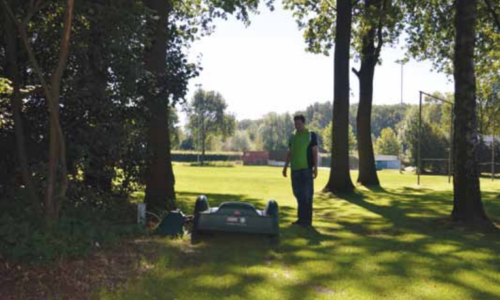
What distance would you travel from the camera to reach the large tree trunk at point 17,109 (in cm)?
671

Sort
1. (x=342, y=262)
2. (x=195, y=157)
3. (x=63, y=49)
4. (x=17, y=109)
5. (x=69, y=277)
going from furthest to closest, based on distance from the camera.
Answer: (x=195, y=157) → (x=17, y=109) → (x=342, y=262) → (x=63, y=49) → (x=69, y=277)

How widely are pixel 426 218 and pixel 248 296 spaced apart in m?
7.12

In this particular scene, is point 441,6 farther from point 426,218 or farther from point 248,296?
point 248,296

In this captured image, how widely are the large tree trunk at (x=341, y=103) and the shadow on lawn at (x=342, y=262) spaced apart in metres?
7.92

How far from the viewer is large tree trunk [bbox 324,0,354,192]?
18.0m

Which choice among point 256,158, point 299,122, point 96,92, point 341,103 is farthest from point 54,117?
point 256,158

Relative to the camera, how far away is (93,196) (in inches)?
321

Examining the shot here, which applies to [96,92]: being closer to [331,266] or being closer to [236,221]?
[236,221]

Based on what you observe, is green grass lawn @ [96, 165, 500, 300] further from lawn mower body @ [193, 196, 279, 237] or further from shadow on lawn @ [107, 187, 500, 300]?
lawn mower body @ [193, 196, 279, 237]

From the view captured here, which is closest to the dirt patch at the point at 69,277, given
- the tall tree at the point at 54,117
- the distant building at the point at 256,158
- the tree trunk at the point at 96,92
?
the tall tree at the point at 54,117

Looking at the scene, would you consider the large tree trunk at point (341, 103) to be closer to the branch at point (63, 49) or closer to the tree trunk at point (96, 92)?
the tree trunk at point (96, 92)

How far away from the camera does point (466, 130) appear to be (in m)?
9.38

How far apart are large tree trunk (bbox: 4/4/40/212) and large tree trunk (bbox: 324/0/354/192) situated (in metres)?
12.4

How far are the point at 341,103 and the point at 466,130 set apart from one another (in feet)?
28.9
